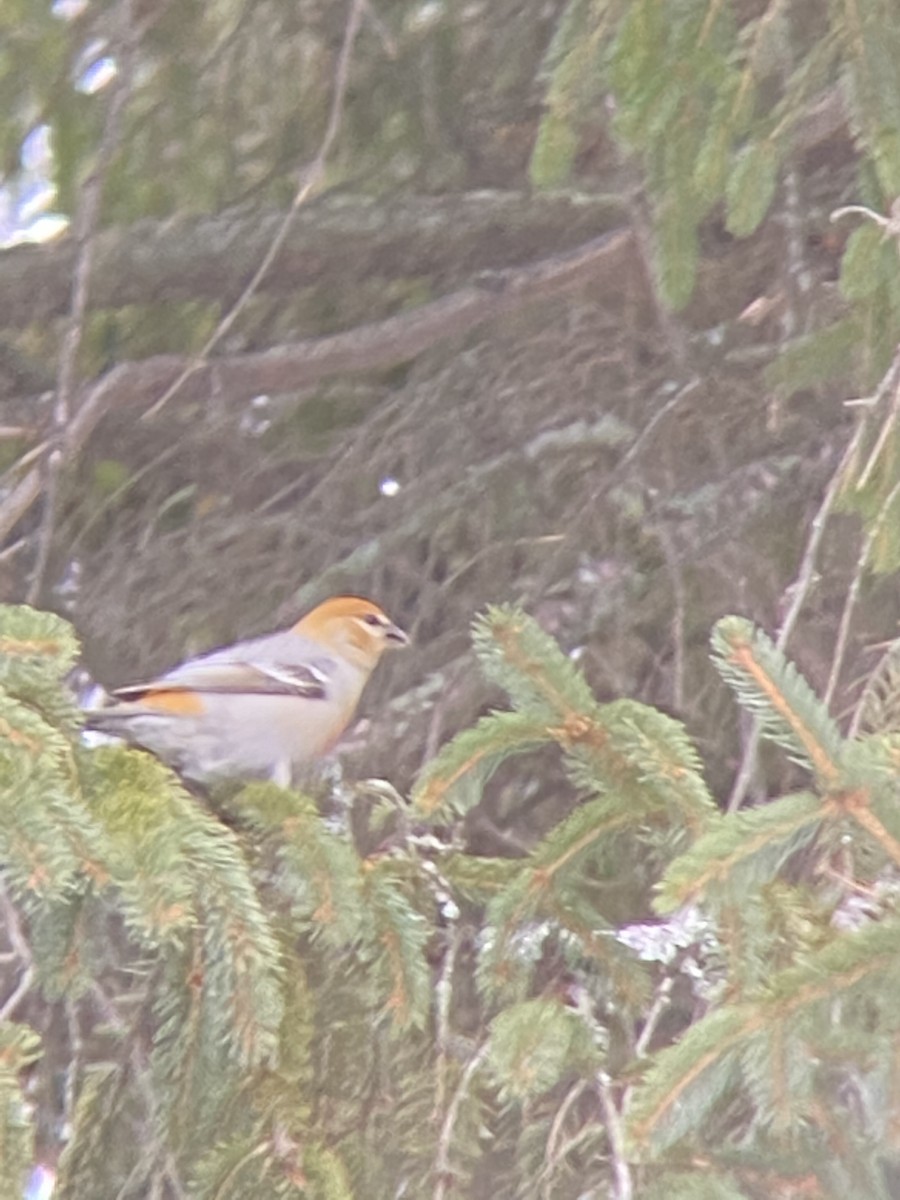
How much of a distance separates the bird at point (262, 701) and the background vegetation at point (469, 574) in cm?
16

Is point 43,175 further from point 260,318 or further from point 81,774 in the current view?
point 81,774

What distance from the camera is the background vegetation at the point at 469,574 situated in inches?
75.0

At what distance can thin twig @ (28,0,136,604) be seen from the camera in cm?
309

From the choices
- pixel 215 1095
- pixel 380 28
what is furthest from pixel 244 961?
pixel 380 28

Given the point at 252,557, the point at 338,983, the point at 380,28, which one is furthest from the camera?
the point at 252,557

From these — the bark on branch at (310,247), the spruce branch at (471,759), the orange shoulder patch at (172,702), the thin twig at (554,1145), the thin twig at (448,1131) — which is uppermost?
the bark on branch at (310,247)

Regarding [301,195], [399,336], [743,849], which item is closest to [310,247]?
[399,336]

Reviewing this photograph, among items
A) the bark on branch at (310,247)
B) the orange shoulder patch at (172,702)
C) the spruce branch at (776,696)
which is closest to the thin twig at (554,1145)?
the spruce branch at (776,696)

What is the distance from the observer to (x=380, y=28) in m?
3.66

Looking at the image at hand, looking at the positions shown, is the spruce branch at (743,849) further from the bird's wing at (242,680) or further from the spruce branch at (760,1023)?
the bird's wing at (242,680)

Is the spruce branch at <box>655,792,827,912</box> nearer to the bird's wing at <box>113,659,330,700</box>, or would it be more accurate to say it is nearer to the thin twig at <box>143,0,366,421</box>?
the bird's wing at <box>113,659,330,700</box>

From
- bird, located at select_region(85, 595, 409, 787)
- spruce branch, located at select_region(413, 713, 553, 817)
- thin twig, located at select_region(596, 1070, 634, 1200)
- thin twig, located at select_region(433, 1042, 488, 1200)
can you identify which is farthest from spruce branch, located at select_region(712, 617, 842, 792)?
bird, located at select_region(85, 595, 409, 787)

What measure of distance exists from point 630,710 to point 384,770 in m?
1.71

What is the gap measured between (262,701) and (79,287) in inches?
33.4
